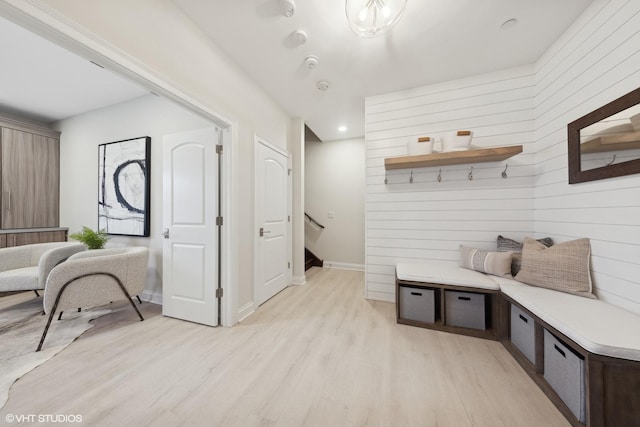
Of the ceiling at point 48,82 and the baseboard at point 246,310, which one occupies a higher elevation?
the ceiling at point 48,82

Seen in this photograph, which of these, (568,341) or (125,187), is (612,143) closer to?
(568,341)

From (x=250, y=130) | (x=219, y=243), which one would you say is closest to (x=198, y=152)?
(x=250, y=130)

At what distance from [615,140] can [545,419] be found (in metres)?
1.83

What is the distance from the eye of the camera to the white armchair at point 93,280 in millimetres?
1815

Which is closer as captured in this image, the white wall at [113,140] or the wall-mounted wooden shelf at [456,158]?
the wall-mounted wooden shelf at [456,158]

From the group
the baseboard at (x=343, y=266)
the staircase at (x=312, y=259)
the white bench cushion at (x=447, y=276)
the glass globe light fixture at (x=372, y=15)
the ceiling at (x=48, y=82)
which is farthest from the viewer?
the staircase at (x=312, y=259)

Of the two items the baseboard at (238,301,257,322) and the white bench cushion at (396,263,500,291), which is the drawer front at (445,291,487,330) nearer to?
the white bench cushion at (396,263,500,291)

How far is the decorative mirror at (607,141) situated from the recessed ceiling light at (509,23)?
945mm

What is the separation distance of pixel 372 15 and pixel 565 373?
260 cm

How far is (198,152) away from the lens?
2.23 m

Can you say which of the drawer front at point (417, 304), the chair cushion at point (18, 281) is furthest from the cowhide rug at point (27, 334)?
the drawer front at point (417, 304)

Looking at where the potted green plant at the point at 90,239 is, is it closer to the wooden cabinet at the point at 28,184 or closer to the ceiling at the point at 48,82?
the wooden cabinet at the point at 28,184

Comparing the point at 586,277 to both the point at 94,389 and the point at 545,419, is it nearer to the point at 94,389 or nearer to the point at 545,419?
the point at 545,419

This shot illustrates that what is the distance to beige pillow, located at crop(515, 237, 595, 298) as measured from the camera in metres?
1.59
